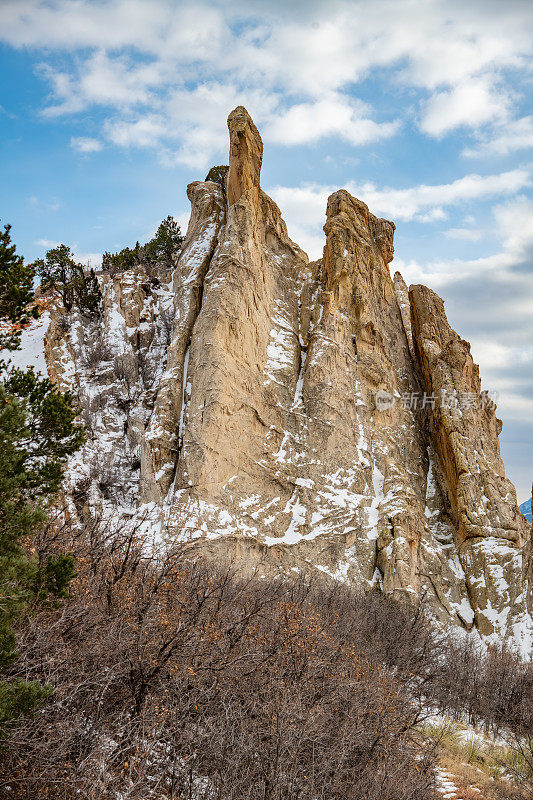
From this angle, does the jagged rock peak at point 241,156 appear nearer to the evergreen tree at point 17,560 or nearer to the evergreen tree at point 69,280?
the evergreen tree at point 69,280

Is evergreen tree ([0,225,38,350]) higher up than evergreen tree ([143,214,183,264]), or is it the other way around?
evergreen tree ([143,214,183,264])

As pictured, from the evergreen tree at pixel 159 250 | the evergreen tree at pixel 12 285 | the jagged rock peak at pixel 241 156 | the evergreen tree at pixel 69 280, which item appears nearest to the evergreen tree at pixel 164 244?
the evergreen tree at pixel 159 250

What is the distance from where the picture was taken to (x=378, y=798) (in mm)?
7555

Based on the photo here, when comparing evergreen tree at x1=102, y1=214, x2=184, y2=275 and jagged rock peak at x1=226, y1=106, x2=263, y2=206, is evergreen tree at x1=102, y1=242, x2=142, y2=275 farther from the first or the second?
jagged rock peak at x1=226, y1=106, x2=263, y2=206

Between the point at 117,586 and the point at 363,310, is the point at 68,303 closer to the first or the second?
the point at 363,310

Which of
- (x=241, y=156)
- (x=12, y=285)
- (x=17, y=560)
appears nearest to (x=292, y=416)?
(x=241, y=156)

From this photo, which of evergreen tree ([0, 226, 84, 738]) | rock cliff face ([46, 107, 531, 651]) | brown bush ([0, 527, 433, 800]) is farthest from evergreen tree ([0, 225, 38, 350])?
rock cliff face ([46, 107, 531, 651])

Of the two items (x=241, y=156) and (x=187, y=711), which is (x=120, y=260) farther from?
(x=187, y=711)

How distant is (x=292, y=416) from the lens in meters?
30.0

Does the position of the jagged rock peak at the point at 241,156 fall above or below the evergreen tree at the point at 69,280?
above

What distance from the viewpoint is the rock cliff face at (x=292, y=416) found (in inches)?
1030

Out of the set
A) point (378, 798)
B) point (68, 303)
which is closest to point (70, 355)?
point (68, 303)

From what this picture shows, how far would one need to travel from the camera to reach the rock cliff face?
26.2m

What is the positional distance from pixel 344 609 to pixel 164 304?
21722mm
